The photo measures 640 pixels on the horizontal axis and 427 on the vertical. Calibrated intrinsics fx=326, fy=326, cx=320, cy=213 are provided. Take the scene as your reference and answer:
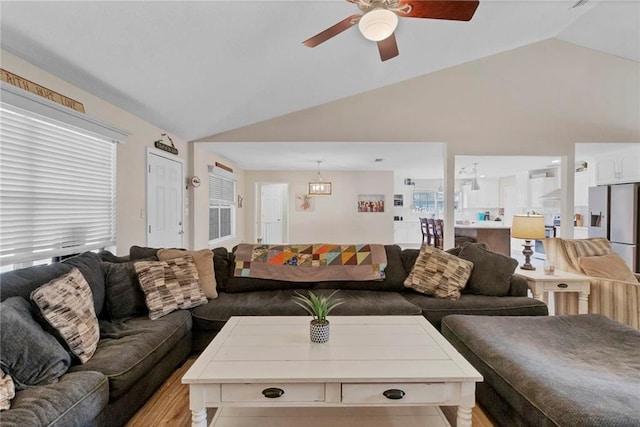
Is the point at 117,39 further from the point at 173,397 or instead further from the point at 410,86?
the point at 410,86

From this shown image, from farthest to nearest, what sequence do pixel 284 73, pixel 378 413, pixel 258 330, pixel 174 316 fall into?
pixel 284 73 < pixel 174 316 < pixel 258 330 < pixel 378 413

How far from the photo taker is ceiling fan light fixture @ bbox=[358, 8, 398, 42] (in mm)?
1833

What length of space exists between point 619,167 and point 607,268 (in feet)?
11.0

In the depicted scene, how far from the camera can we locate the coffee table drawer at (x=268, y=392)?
1.43 metres

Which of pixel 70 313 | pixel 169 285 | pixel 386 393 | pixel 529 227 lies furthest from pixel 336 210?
pixel 386 393

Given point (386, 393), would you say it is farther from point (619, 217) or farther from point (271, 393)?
point (619, 217)

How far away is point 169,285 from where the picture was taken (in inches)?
101

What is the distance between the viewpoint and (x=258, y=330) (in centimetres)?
199

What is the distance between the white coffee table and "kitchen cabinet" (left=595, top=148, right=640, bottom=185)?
5.52 m

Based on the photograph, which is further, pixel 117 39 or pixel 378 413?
pixel 117 39

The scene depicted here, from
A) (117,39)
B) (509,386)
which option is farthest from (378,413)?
(117,39)

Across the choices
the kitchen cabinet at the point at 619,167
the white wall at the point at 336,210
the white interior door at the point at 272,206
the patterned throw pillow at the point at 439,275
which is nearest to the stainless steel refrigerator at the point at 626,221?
the kitchen cabinet at the point at 619,167

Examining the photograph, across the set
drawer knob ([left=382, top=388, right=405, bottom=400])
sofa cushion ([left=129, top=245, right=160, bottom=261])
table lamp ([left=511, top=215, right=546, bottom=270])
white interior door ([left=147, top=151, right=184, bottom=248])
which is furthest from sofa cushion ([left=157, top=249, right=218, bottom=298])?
table lamp ([left=511, top=215, right=546, bottom=270])

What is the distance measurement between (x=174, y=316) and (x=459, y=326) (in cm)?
204
